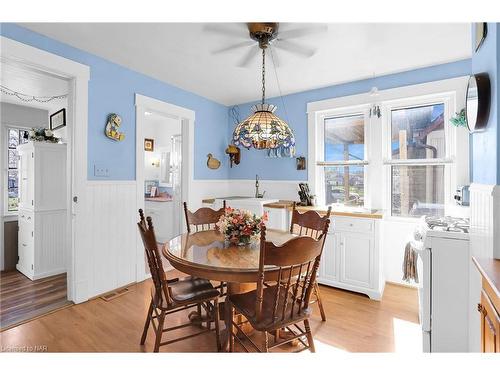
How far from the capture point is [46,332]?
6.79 feet

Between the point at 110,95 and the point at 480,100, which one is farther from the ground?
the point at 110,95

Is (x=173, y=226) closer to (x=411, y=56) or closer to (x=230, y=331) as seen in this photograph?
(x=230, y=331)

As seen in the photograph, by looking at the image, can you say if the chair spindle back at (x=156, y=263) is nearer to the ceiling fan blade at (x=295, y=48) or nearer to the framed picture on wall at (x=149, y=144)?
the ceiling fan blade at (x=295, y=48)

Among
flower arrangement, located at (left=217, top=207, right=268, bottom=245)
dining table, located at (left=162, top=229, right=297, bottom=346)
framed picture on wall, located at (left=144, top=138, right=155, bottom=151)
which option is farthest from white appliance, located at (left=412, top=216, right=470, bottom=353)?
framed picture on wall, located at (left=144, top=138, right=155, bottom=151)

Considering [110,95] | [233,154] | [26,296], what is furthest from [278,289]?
[233,154]

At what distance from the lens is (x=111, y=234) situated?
9.35 ft

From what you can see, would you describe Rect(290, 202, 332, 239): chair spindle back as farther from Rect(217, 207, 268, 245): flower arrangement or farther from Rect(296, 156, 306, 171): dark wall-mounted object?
Rect(296, 156, 306, 171): dark wall-mounted object

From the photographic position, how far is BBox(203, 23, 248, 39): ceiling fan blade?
2.09m

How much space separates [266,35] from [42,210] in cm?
327

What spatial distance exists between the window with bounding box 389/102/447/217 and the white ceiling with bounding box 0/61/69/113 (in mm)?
3798

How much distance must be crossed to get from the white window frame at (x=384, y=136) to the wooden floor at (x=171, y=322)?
3.90ft

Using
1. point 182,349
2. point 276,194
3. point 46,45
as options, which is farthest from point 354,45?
point 182,349

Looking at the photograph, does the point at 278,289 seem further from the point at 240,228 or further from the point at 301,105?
the point at 301,105

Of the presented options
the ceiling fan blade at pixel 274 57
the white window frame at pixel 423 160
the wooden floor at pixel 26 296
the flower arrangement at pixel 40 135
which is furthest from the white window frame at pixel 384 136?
the flower arrangement at pixel 40 135
